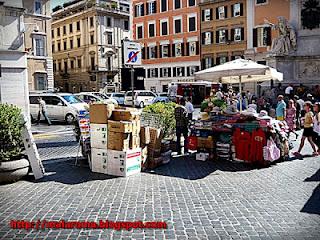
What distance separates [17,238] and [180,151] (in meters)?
6.76

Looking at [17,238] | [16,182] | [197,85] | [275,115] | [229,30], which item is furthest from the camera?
[229,30]

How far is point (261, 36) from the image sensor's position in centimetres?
4078

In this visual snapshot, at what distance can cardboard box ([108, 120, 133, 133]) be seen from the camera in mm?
8000

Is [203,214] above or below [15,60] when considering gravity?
below

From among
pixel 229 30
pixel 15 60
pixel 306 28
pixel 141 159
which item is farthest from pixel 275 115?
pixel 229 30

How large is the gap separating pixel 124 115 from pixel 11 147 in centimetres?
250

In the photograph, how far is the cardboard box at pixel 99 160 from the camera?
27.5ft

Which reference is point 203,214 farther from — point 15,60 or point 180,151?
point 15,60

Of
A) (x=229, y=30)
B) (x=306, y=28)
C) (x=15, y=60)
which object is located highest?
(x=229, y=30)

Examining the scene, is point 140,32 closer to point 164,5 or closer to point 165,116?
point 164,5

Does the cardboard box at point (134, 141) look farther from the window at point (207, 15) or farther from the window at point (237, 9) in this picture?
the window at point (207, 15)

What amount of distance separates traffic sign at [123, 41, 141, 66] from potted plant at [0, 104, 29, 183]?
316 centimetres

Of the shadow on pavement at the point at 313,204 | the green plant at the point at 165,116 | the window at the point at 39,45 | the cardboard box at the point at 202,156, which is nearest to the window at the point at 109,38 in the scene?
the window at the point at 39,45

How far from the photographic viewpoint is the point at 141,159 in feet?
28.5
